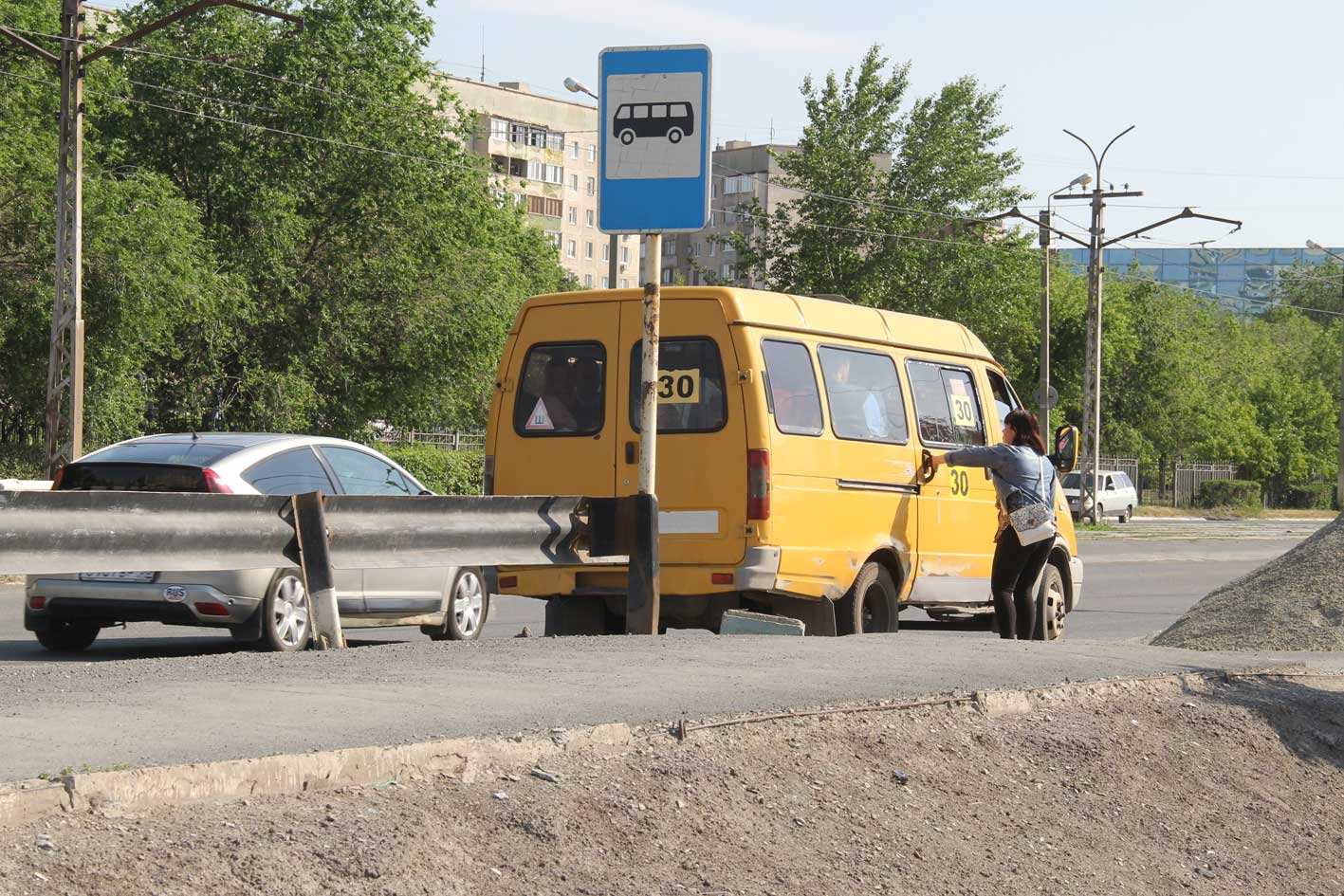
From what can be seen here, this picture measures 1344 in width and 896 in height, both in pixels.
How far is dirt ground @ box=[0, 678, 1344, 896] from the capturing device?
14.6 ft

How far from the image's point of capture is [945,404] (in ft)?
42.0

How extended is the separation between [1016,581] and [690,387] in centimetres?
288

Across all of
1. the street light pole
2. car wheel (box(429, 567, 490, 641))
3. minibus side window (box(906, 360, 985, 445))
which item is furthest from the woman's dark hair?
the street light pole

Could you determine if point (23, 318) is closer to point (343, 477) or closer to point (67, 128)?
point (67, 128)

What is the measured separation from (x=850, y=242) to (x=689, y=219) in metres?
51.7

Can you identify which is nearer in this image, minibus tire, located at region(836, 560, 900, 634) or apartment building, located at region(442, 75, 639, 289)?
minibus tire, located at region(836, 560, 900, 634)

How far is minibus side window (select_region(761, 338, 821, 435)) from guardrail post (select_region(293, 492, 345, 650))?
305 centimetres

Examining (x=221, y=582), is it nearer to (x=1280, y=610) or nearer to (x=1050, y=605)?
(x=1050, y=605)

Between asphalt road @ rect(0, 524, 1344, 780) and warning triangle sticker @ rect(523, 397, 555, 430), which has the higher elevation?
warning triangle sticker @ rect(523, 397, 555, 430)

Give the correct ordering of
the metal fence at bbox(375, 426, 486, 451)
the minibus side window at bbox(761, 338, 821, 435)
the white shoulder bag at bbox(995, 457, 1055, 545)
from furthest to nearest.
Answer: the metal fence at bbox(375, 426, 486, 451) → the white shoulder bag at bbox(995, 457, 1055, 545) → the minibus side window at bbox(761, 338, 821, 435)

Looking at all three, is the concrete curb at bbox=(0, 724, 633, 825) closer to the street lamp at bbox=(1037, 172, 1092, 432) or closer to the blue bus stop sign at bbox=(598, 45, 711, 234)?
the blue bus stop sign at bbox=(598, 45, 711, 234)

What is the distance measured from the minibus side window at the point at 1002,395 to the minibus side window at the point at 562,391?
3634mm

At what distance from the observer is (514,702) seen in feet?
21.9

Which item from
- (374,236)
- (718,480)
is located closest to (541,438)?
(718,480)
